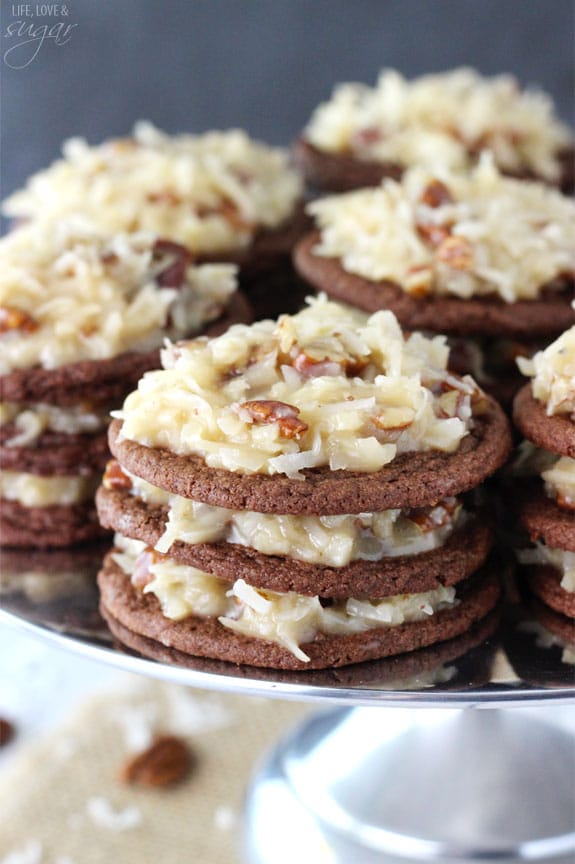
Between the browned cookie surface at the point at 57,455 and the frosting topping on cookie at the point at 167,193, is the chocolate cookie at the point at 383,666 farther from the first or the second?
the frosting topping on cookie at the point at 167,193

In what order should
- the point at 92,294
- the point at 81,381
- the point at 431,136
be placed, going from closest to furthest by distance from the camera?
the point at 81,381 < the point at 92,294 < the point at 431,136

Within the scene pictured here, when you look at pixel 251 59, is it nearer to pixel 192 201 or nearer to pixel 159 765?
pixel 192 201

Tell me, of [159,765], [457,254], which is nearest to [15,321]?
[457,254]

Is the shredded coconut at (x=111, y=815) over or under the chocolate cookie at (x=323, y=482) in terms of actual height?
under

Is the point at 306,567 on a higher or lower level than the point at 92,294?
lower

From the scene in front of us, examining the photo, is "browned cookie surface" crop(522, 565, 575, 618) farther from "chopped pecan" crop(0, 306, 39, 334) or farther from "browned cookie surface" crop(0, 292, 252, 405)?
"chopped pecan" crop(0, 306, 39, 334)

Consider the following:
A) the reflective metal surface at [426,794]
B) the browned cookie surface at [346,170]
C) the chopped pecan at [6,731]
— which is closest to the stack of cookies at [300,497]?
the reflective metal surface at [426,794]
